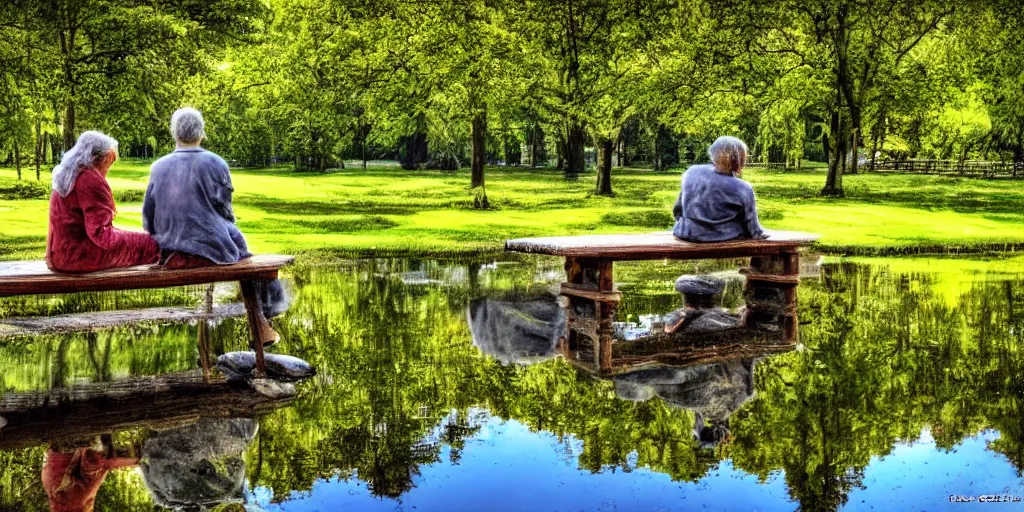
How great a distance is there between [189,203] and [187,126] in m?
0.60

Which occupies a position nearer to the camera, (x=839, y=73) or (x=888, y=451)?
(x=888, y=451)

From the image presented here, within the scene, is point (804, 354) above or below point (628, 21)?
below

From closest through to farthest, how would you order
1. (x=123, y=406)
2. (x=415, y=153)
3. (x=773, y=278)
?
(x=123, y=406) → (x=773, y=278) → (x=415, y=153)

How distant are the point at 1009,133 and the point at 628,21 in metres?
18.7

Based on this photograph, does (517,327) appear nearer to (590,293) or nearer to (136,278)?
(590,293)

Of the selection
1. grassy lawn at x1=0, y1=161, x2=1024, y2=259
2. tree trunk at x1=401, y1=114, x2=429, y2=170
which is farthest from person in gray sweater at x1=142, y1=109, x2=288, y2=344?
tree trunk at x1=401, y1=114, x2=429, y2=170

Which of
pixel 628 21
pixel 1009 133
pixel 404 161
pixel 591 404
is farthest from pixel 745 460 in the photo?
pixel 404 161

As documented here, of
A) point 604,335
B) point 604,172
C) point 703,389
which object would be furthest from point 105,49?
point 703,389

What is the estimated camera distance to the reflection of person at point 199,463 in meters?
5.20

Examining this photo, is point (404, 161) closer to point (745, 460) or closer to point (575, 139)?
point (575, 139)

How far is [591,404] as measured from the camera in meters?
6.91

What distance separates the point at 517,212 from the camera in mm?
24938

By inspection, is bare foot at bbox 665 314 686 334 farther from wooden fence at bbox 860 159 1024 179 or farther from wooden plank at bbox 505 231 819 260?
wooden fence at bbox 860 159 1024 179

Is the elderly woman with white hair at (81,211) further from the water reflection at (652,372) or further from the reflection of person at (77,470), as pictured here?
the water reflection at (652,372)
